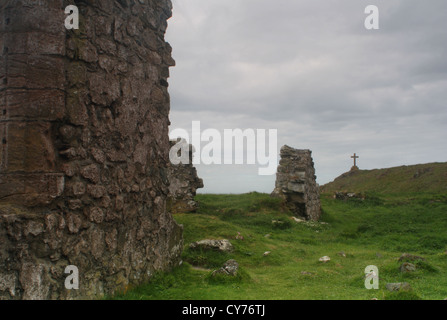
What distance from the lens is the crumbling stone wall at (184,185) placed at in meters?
13.8

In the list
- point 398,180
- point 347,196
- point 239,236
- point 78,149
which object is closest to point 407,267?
point 239,236

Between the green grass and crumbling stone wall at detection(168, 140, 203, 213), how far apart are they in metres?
0.96

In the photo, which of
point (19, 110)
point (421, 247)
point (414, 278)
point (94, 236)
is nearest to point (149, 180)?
point (94, 236)

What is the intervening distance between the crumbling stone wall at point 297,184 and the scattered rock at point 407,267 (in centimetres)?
885

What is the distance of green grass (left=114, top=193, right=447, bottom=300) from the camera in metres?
5.75

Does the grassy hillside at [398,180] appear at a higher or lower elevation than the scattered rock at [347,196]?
higher

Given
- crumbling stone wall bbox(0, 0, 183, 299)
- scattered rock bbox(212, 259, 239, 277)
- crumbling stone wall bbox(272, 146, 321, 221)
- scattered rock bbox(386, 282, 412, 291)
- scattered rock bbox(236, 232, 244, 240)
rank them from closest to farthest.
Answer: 1. crumbling stone wall bbox(0, 0, 183, 299)
2. scattered rock bbox(386, 282, 412, 291)
3. scattered rock bbox(212, 259, 239, 277)
4. scattered rock bbox(236, 232, 244, 240)
5. crumbling stone wall bbox(272, 146, 321, 221)

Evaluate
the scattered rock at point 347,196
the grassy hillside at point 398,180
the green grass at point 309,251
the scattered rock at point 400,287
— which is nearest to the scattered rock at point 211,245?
the green grass at point 309,251

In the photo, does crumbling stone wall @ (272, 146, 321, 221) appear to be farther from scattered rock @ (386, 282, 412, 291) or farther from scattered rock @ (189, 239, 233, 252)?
scattered rock @ (386, 282, 412, 291)

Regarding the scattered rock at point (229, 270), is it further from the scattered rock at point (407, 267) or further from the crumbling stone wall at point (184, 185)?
the crumbling stone wall at point (184, 185)

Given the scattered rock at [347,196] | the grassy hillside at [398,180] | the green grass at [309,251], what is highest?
the grassy hillside at [398,180]

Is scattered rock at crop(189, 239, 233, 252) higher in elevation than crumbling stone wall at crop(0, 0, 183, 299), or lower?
lower

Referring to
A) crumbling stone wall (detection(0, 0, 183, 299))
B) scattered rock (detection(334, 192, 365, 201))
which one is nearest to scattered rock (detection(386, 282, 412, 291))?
crumbling stone wall (detection(0, 0, 183, 299))
